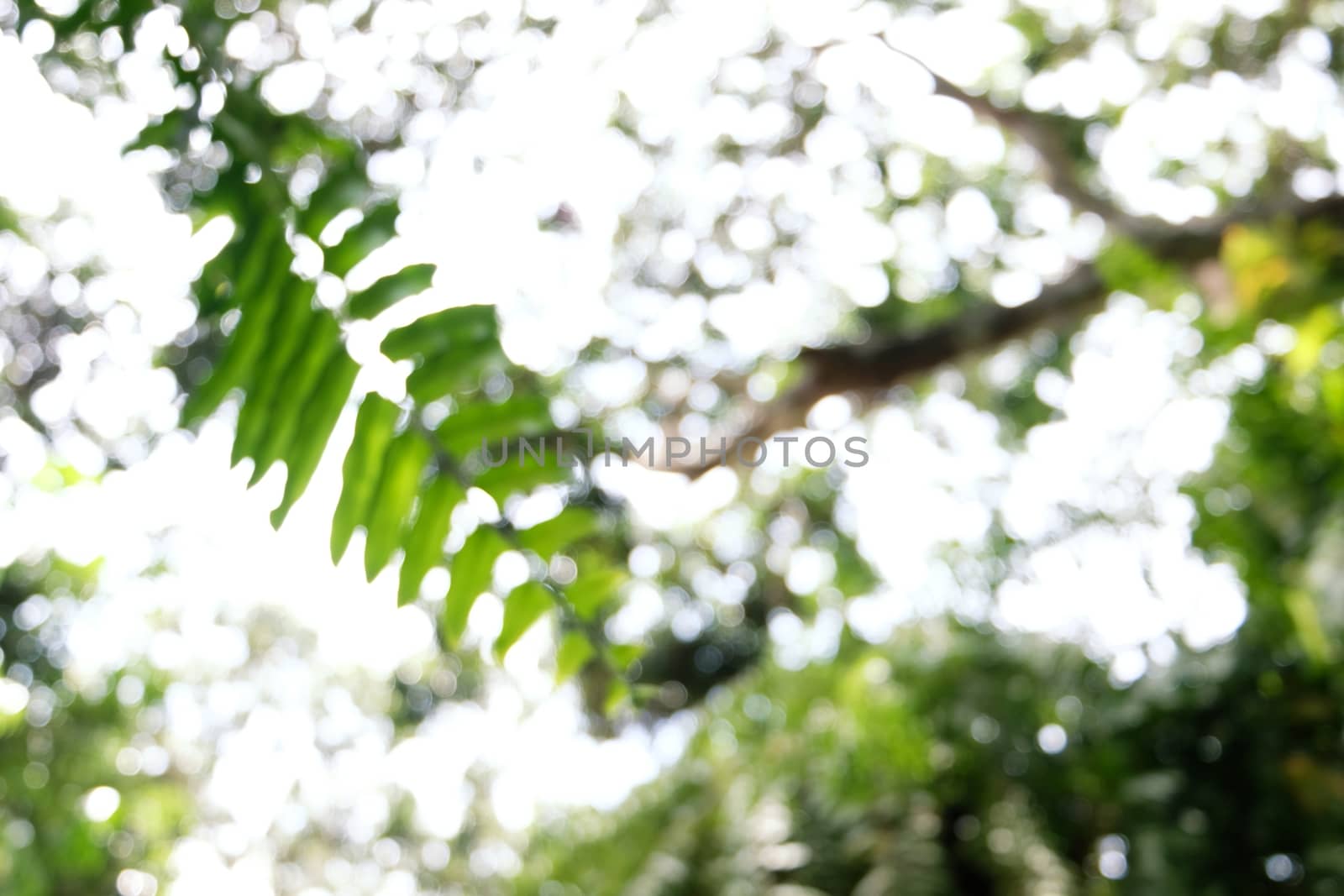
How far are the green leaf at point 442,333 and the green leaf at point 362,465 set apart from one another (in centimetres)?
4

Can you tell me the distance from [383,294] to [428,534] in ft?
0.54

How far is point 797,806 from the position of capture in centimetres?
186

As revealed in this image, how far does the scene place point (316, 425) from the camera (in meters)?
0.66

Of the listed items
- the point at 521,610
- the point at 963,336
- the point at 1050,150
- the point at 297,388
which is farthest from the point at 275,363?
the point at 1050,150

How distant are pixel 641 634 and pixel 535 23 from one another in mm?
1936

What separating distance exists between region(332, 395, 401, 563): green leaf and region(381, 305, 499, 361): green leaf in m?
0.04

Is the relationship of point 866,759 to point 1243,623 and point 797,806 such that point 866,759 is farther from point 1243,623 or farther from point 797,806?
point 1243,623

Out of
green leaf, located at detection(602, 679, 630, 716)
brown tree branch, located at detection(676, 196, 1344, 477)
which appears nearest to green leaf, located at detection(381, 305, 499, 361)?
green leaf, located at detection(602, 679, 630, 716)

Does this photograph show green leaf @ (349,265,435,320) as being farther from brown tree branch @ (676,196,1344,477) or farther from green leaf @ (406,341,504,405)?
brown tree branch @ (676,196,1344,477)

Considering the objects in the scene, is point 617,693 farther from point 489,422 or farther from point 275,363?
point 275,363

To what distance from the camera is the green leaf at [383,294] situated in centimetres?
68

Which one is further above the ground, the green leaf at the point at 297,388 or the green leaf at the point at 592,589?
the green leaf at the point at 297,388

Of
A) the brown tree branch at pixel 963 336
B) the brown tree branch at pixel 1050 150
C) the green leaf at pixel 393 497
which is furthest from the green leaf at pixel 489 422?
the brown tree branch at pixel 1050 150

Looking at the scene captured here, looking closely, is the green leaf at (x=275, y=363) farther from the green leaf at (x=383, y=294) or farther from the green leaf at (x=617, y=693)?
the green leaf at (x=617, y=693)
